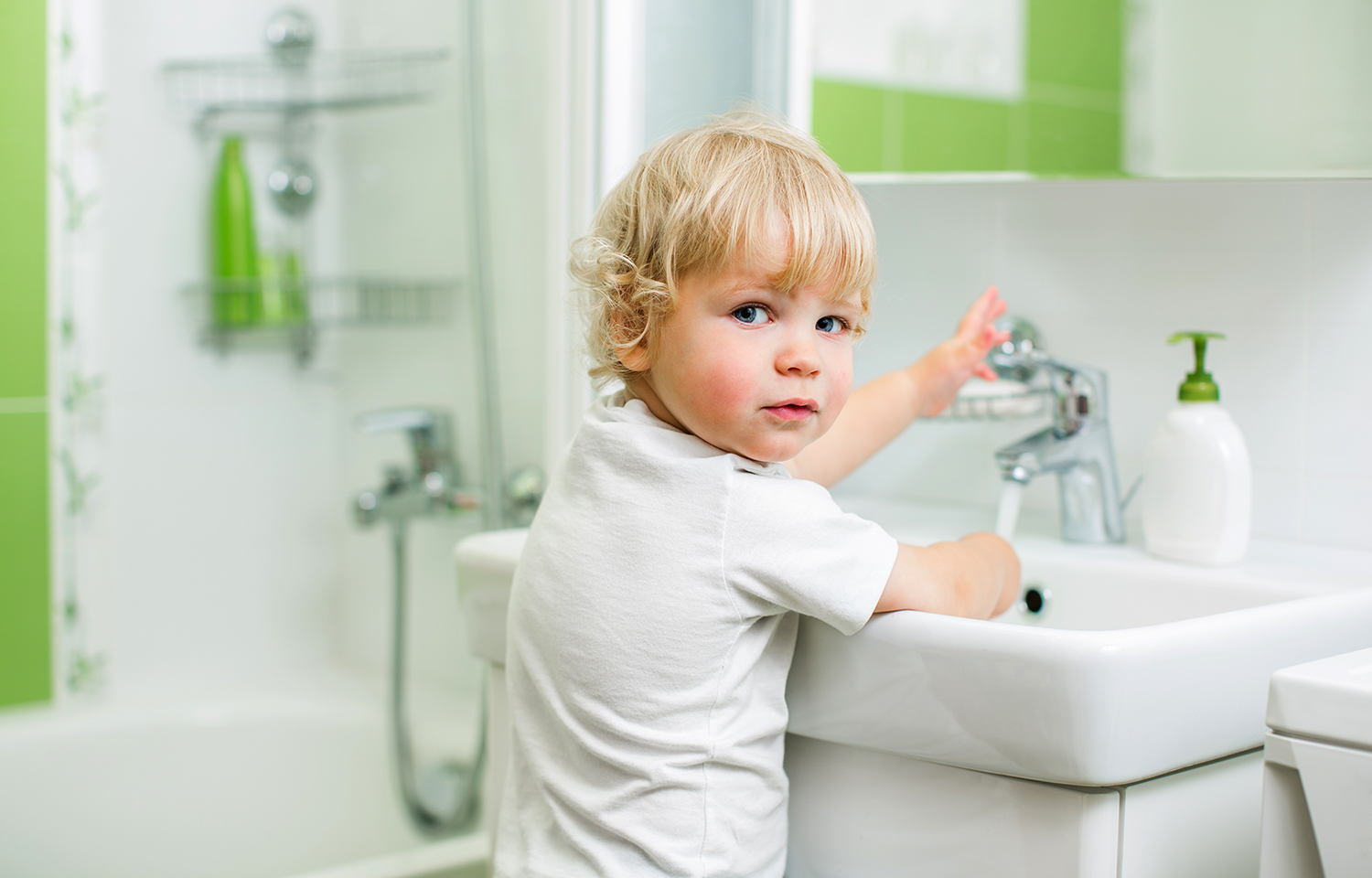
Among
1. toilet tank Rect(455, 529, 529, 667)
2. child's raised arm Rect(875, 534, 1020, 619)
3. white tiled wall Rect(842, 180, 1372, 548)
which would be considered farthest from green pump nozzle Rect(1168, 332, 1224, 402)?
toilet tank Rect(455, 529, 529, 667)

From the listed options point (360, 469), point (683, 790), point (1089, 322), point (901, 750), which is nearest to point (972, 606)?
point (901, 750)

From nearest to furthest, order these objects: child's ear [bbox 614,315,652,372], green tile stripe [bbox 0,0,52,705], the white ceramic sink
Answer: the white ceramic sink < child's ear [bbox 614,315,652,372] < green tile stripe [bbox 0,0,52,705]

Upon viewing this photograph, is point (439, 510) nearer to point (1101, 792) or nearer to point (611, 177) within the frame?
point (611, 177)

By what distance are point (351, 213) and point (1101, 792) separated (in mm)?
1452

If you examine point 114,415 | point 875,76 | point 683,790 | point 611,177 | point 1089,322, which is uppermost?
point 875,76

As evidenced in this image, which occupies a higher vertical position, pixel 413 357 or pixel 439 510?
pixel 413 357

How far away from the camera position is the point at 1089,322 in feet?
3.44

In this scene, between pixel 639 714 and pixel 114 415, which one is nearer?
pixel 639 714

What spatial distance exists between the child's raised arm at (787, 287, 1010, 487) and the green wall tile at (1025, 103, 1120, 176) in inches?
6.1

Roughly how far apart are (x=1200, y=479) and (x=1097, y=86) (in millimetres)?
352

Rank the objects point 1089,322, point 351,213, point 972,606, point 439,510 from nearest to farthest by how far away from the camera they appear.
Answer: point 972,606
point 1089,322
point 439,510
point 351,213

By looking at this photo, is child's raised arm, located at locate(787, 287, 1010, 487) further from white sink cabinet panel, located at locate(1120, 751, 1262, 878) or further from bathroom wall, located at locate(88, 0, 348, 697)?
bathroom wall, located at locate(88, 0, 348, 697)

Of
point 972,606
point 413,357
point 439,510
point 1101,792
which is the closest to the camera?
point 1101,792

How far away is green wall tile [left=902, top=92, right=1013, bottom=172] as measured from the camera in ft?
3.54
